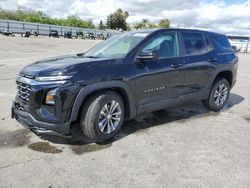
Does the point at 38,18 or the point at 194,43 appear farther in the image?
the point at 38,18

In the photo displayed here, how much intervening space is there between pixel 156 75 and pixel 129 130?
3.49 ft

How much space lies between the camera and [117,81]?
4.30 m

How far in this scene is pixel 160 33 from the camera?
5098 millimetres

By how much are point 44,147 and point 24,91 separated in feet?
2.82

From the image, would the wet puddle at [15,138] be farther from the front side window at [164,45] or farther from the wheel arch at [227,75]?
the wheel arch at [227,75]

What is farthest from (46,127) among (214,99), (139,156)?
(214,99)

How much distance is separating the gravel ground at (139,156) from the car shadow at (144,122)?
0.05 ft

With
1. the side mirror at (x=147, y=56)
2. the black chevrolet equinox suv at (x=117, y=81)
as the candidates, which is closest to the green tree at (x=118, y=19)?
the black chevrolet equinox suv at (x=117, y=81)

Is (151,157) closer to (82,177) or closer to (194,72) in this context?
(82,177)

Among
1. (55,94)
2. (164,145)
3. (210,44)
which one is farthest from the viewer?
(210,44)

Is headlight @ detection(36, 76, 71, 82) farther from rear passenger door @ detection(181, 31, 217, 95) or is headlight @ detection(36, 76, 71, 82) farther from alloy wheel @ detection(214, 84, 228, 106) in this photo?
alloy wheel @ detection(214, 84, 228, 106)

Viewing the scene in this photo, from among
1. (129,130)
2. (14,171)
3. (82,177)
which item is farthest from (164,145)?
(14,171)

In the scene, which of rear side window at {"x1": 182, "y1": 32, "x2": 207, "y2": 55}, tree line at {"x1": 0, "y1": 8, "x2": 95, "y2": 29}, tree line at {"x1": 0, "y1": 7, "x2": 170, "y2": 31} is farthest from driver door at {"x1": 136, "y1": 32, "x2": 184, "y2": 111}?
tree line at {"x1": 0, "y1": 8, "x2": 95, "y2": 29}

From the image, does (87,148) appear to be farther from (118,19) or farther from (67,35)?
(118,19)
